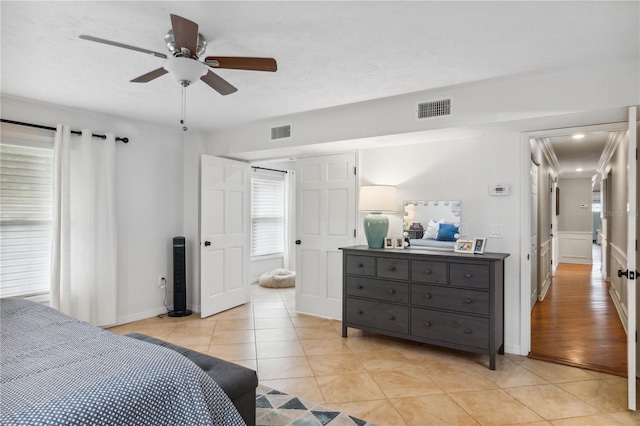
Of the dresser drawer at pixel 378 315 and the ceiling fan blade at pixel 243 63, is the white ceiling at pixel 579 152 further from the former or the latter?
the ceiling fan blade at pixel 243 63

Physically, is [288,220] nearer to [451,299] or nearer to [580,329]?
[451,299]

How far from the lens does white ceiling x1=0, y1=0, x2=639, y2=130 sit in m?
1.99

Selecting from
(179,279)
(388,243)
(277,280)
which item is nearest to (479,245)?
(388,243)

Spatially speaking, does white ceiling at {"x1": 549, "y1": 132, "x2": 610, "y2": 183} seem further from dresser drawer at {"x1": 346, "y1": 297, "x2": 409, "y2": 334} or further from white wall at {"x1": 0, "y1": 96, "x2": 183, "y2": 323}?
white wall at {"x1": 0, "y1": 96, "x2": 183, "y2": 323}

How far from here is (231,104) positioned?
3.72m

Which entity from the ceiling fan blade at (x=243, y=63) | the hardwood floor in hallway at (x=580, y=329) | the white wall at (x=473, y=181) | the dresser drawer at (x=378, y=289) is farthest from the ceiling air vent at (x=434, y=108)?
the hardwood floor in hallway at (x=580, y=329)

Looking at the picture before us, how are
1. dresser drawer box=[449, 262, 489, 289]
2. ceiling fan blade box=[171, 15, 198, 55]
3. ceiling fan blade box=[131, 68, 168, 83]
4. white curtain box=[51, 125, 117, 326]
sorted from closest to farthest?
1. ceiling fan blade box=[171, 15, 198, 55]
2. ceiling fan blade box=[131, 68, 168, 83]
3. dresser drawer box=[449, 262, 489, 289]
4. white curtain box=[51, 125, 117, 326]

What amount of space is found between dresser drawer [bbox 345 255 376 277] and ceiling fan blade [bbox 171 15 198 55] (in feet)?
8.15

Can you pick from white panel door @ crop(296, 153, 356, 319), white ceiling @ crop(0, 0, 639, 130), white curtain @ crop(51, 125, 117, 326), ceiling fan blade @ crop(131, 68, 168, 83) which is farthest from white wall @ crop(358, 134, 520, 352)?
white curtain @ crop(51, 125, 117, 326)

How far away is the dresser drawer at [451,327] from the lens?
3.11 meters

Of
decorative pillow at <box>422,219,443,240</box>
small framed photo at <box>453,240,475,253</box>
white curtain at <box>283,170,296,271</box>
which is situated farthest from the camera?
white curtain at <box>283,170,296,271</box>

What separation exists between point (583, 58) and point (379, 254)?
7.32ft

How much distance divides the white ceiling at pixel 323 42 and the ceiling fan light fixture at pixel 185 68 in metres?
0.25

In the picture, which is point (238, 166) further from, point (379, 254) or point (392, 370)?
point (392, 370)
